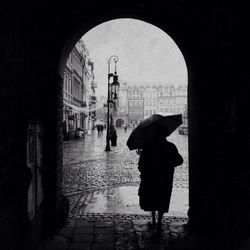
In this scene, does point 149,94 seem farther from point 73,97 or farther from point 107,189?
point 107,189

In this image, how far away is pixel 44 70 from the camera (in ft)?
14.0

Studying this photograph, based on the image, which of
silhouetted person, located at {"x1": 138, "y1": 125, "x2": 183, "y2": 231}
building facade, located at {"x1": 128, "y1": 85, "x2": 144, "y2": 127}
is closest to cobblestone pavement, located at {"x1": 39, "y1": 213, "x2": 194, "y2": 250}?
silhouetted person, located at {"x1": 138, "y1": 125, "x2": 183, "y2": 231}

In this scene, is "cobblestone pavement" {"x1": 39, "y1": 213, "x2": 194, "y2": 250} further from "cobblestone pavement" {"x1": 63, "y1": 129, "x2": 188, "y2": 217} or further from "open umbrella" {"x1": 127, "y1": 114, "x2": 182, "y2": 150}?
"open umbrella" {"x1": 127, "y1": 114, "x2": 182, "y2": 150}

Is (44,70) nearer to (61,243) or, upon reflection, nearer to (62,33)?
(62,33)

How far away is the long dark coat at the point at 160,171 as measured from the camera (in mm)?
4617

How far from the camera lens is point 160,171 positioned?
462cm

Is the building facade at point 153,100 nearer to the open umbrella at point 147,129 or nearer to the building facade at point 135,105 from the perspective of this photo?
the building facade at point 135,105

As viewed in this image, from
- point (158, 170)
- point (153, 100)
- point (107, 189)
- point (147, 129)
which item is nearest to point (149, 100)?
point (153, 100)

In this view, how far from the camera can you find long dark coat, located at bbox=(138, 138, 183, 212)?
4.62 metres

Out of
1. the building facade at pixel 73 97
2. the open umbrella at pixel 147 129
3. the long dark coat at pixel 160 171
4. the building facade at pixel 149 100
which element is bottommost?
the long dark coat at pixel 160 171

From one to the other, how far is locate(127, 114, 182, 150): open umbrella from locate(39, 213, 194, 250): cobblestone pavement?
4.34ft

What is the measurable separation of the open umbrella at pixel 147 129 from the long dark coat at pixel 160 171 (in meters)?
0.37

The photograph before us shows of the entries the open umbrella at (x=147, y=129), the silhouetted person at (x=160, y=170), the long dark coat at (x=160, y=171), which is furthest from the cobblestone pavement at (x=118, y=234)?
the open umbrella at (x=147, y=129)

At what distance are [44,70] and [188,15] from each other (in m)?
2.22
